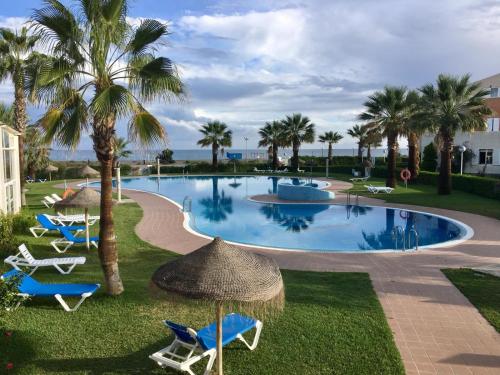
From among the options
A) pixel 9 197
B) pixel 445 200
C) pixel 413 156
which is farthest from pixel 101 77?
pixel 413 156

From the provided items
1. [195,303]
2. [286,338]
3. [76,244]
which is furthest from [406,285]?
[76,244]

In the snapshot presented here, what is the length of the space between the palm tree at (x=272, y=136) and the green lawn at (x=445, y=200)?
18.4 metres

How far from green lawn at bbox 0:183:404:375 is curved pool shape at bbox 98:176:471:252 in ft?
20.1

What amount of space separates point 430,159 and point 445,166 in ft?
43.1

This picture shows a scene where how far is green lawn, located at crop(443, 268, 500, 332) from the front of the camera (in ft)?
23.7

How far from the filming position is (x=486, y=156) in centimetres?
3397

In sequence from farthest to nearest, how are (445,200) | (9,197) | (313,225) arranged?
(445,200)
(313,225)
(9,197)

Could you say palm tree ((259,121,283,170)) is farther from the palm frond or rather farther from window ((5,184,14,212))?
the palm frond

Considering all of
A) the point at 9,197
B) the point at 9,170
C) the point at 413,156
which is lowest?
the point at 9,197

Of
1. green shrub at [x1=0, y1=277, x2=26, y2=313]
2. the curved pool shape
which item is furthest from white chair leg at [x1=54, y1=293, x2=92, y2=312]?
the curved pool shape

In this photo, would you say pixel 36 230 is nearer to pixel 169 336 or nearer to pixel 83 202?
pixel 83 202

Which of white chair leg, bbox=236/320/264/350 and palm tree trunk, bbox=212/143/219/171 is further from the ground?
palm tree trunk, bbox=212/143/219/171

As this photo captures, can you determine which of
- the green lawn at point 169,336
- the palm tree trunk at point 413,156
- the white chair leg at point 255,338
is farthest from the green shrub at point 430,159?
the white chair leg at point 255,338

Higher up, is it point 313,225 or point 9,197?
point 9,197
